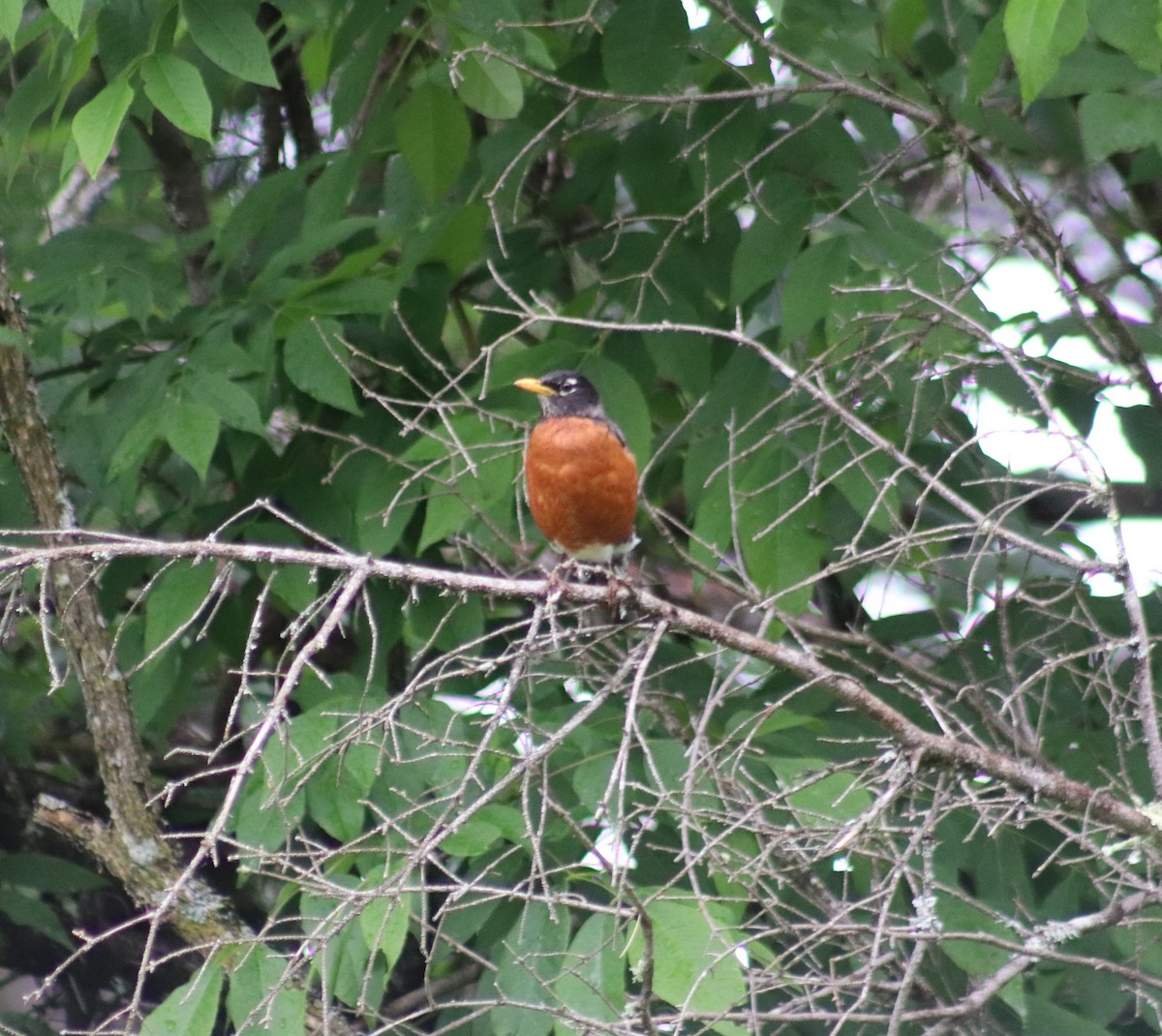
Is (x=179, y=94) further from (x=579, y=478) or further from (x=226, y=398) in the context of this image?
(x=579, y=478)

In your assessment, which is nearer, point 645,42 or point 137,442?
point 137,442

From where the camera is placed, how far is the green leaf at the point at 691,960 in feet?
8.16

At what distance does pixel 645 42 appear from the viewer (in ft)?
11.2

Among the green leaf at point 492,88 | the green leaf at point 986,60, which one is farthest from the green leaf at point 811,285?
the green leaf at point 492,88

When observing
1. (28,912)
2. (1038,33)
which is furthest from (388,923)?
(1038,33)

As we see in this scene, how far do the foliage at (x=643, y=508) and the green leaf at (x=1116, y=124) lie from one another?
0.01 m

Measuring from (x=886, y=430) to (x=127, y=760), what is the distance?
2.49m

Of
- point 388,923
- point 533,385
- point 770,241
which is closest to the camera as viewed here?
point 388,923

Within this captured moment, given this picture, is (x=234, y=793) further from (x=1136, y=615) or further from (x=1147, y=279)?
(x=1147, y=279)

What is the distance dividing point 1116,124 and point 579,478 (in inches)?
83.7

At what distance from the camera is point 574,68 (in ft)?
12.6

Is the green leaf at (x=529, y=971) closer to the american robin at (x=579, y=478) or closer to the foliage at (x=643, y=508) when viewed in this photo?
the foliage at (x=643, y=508)

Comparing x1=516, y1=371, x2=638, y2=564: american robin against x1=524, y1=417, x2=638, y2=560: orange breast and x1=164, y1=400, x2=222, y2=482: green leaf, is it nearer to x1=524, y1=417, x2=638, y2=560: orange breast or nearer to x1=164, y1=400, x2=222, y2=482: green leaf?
x1=524, y1=417, x2=638, y2=560: orange breast

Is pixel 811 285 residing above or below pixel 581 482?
above
